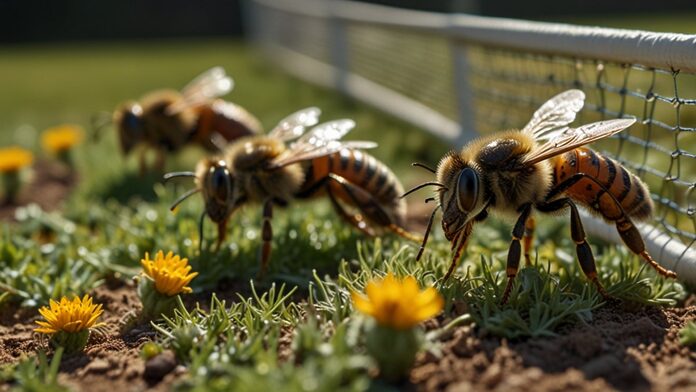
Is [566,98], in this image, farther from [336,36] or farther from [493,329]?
[336,36]

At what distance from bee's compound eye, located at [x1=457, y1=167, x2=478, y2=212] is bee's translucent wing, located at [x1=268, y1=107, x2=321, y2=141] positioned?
61.3 inches

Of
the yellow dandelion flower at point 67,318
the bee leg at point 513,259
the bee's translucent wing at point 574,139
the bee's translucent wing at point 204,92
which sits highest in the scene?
the bee's translucent wing at point 574,139

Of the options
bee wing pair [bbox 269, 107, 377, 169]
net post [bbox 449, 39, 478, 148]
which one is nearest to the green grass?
bee wing pair [bbox 269, 107, 377, 169]

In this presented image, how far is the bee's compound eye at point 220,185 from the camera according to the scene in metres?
4.12

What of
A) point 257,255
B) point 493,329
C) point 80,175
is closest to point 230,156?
point 257,255

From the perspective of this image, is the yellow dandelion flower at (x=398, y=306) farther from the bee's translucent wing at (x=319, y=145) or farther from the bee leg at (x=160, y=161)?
the bee leg at (x=160, y=161)

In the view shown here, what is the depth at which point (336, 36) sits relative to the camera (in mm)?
10281

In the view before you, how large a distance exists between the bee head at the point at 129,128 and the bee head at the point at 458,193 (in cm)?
349

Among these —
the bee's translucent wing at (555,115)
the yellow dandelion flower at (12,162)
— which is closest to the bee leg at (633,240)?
the bee's translucent wing at (555,115)

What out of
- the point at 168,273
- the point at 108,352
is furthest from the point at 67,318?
the point at 168,273

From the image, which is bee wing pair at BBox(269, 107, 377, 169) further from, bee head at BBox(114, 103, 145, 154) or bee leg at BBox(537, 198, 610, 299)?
bee head at BBox(114, 103, 145, 154)

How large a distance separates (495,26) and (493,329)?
2.70 meters

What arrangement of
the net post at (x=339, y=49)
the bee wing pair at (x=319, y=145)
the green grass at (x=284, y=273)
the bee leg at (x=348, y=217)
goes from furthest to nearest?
the net post at (x=339, y=49)
the bee leg at (x=348, y=217)
the bee wing pair at (x=319, y=145)
the green grass at (x=284, y=273)

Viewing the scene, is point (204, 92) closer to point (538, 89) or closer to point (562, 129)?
point (538, 89)
